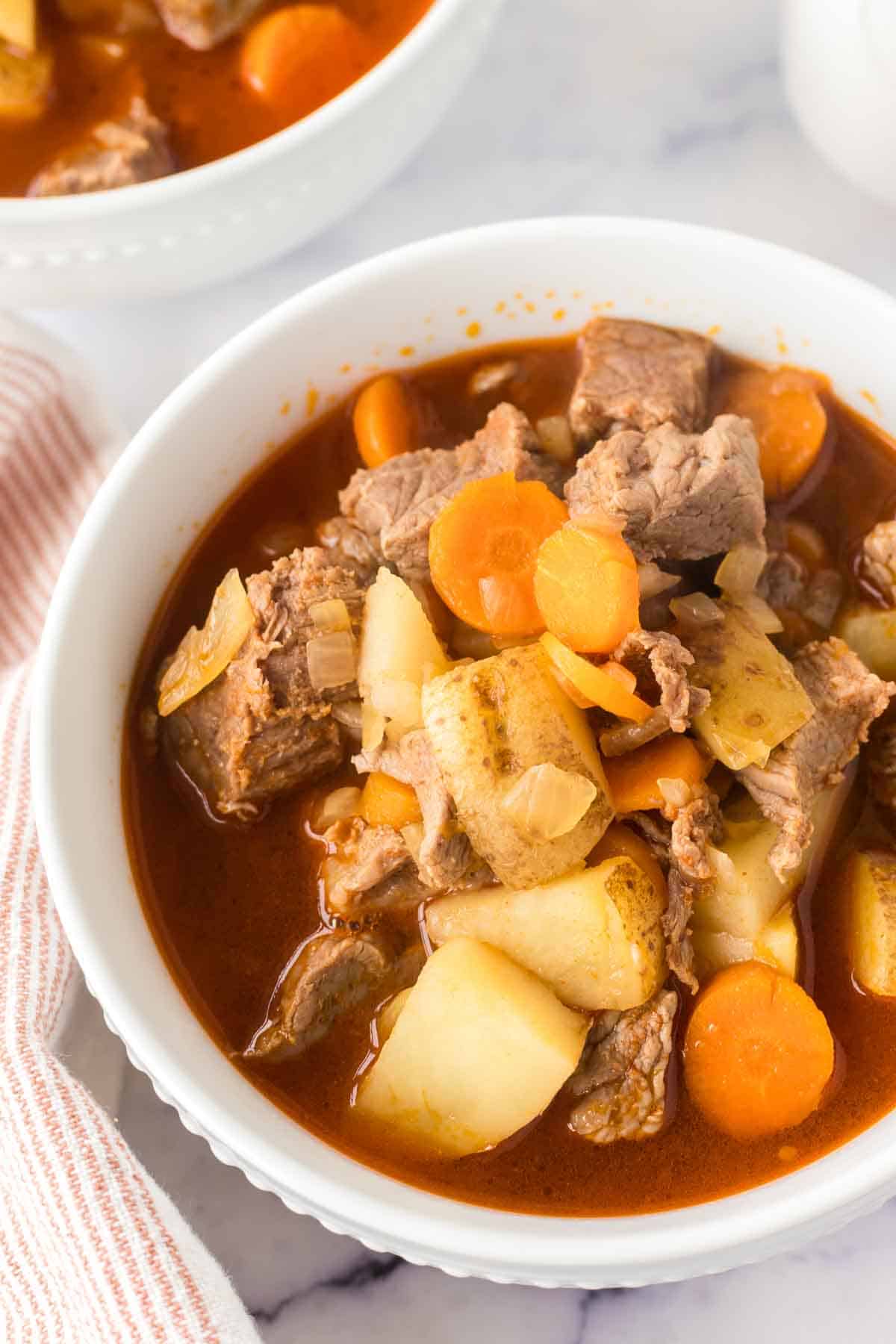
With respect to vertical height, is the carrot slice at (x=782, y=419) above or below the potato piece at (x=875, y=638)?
above

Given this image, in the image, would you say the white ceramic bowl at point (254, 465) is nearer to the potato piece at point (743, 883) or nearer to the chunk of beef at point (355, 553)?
the chunk of beef at point (355, 553)

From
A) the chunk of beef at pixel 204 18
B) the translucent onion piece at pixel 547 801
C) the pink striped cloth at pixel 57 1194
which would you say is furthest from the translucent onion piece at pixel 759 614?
the chunk of beef at pixel 204 18

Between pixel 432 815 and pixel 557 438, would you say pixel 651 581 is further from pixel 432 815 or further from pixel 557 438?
pixel 432 815

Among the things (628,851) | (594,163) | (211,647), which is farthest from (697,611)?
(594,163)

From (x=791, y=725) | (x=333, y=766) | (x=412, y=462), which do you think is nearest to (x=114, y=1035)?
(x=333, y=766)

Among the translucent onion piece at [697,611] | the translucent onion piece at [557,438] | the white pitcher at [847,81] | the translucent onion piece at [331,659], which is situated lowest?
the translucent onion piece at [331,659]

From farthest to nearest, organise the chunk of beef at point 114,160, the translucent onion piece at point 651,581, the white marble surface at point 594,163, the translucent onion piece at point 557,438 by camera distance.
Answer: the white marble surface at point 594,163 < the chunk of beef at point 114,160 < the translucent onion piece at point 557,438 < the translucent onion piece at point 651,581

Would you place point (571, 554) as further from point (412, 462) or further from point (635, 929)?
point (635, 929)
